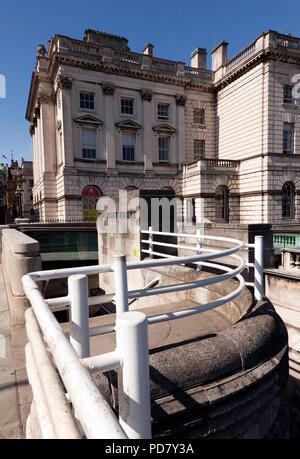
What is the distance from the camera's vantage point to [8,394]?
2557mm

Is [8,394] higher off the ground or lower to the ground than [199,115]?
lower

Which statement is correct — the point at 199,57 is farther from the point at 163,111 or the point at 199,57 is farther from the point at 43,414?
the point at 43,414

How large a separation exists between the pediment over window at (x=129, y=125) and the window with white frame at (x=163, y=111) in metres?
3.03

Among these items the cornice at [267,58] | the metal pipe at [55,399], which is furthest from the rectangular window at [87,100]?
the metal pipe at [55,399]

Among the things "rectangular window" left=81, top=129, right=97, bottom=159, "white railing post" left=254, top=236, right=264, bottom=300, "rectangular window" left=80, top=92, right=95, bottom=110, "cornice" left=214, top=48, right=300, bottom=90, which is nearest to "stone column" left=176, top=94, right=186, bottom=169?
"cornice" left=214, top=48, right=300, bottom=90

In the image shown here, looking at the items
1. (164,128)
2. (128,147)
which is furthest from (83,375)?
(164,128)

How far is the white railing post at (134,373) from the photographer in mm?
1188

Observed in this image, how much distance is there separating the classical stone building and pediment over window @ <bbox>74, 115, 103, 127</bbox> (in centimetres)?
9

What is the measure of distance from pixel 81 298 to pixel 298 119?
2906cm

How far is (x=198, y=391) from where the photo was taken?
2.14m

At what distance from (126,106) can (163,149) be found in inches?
227

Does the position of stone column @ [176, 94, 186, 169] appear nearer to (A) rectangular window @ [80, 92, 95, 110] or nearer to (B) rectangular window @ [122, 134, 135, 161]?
(B) rectangular window @ [122, 134, 135, 161]

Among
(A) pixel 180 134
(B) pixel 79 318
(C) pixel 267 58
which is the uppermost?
(C) pixel 267 58
